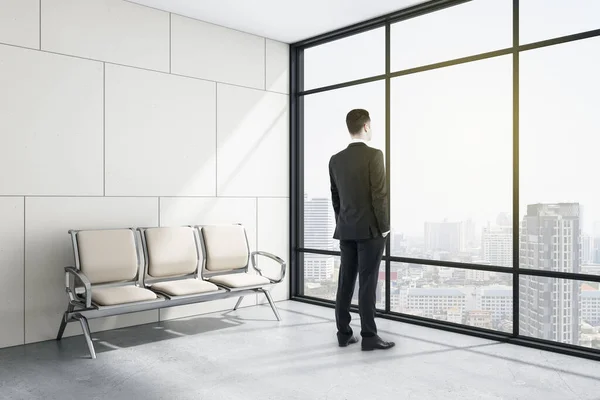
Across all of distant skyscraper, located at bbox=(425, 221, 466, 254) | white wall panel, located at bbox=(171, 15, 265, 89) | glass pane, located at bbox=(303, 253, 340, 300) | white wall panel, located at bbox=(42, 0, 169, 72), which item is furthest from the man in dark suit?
white wall panel, located at bbox=(42, 0, 169, 72)

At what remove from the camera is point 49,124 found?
4684mm

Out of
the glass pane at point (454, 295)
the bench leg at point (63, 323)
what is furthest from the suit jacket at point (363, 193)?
the bench leg at point (63, 323)

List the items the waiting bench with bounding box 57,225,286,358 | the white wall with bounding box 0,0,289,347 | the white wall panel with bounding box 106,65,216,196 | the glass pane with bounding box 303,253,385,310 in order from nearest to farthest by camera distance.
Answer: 1. the waiting bench with bounding box 57,225,286,358
2. the white wall with bounding box 0,0,289,347
3. the white wall panel with bounding box 106,65,216,196
4. the glass pane with bounding box 303,253,385,310

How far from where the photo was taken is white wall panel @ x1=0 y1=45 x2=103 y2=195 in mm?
4469

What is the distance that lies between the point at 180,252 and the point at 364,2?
9.57ft

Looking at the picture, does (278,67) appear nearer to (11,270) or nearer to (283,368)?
(11,270)

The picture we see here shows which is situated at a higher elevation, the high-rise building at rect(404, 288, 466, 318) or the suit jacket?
the suit jacket

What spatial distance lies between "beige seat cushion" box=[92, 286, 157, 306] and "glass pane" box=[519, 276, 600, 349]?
3.05 meters

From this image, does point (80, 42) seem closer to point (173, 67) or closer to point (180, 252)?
point (173, 67)

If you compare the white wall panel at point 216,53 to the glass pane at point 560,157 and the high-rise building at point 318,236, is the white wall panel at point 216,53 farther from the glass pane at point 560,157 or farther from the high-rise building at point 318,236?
the glass pane at point 560,157

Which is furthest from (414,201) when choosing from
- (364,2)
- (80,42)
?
(80,42)

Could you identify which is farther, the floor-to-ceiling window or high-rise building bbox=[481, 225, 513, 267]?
high-rise building bbox=[481, 225, 513, 267]

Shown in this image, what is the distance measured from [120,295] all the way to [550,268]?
340cm

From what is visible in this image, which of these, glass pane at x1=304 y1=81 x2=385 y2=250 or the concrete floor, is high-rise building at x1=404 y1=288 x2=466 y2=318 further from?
glass pane at x1=304 y1=81 x2=385 y2=250
